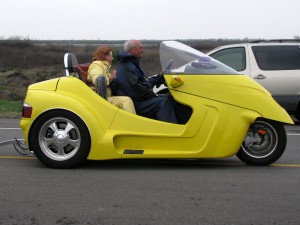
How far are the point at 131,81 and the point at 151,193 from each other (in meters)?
1.75

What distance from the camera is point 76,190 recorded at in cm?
577

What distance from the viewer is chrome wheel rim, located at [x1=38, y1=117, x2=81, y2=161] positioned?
6.68m

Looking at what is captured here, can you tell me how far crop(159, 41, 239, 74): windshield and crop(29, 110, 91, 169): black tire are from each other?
1342 mm

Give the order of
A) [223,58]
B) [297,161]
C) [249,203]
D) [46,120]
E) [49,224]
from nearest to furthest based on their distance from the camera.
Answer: [49,224] < [249,203] < [46,120] < [297,161] < [223,58]

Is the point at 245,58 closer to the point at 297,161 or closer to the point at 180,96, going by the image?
the point at 297,161

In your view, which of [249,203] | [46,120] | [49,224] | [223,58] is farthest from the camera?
[223,58]

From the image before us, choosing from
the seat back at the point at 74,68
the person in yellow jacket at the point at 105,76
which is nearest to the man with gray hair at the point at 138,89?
the person in yellow jacket at the point at 105,76

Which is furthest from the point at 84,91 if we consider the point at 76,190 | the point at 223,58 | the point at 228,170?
the point at 223,58

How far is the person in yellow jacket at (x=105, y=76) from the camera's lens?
6848 mm

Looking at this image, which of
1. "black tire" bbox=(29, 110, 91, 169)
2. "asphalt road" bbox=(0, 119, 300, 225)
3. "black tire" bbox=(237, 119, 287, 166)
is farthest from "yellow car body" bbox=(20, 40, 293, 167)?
"asphalt road" bbox=(0, 119, 300, 225)

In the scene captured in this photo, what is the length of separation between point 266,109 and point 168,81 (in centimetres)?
122

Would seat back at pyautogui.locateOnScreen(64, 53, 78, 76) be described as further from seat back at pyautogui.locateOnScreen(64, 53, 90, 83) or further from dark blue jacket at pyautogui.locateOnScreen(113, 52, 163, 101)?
dark blue jacket at pyautogui.locateOnScreen(113, 52, 163, 101)

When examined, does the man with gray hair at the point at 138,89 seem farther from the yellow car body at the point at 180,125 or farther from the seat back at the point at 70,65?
the seat back at the point at 70,65

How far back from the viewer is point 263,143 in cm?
696
